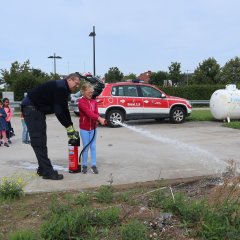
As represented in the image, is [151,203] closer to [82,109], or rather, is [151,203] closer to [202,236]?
[202,236]

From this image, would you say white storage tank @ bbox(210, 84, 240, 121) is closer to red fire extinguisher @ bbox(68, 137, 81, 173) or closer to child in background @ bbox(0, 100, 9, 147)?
child in background @ bbox(0, 100, 9, 147)

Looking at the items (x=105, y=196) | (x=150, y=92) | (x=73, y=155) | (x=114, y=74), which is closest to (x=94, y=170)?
(x=73, y=155)

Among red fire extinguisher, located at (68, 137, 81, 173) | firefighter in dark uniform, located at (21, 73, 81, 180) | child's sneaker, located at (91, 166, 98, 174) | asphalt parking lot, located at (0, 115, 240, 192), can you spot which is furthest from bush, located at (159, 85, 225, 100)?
firefighter in dark uniform, located at (21, 73, 81, 180)

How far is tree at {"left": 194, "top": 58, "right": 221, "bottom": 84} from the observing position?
178ft

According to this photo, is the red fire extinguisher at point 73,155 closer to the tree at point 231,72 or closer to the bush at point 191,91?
the bush at point 191,91

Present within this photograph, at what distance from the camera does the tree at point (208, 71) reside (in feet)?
178

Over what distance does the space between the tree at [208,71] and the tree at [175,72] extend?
375 cm

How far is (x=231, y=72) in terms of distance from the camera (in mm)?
52000

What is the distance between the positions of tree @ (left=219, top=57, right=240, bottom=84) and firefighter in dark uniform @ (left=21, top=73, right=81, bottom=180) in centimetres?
4478

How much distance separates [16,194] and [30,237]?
1.74m

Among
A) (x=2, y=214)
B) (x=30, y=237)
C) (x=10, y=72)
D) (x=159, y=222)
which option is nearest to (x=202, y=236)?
(x=159, y=222)

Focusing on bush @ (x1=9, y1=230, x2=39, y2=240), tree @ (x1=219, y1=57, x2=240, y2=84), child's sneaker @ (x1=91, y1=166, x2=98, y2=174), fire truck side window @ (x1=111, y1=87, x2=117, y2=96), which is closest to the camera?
bush @ (x1=9, y1=230, x2=39, y2=240)

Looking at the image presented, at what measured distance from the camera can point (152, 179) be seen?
7250mm

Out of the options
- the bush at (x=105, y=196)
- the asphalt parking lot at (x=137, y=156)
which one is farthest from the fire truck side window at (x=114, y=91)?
the bush at (x=105, y=196)
